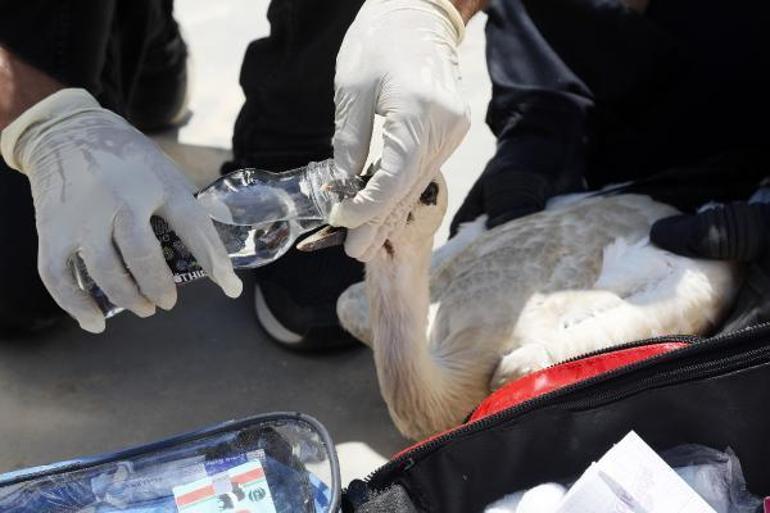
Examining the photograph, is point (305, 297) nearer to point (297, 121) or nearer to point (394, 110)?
point (297, 121)

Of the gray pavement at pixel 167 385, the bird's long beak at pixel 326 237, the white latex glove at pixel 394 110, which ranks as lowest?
the gray pavement at pixel 167 385

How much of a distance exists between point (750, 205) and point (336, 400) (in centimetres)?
103

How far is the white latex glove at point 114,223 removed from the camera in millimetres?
1539

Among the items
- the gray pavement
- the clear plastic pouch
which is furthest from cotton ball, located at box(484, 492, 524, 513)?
the gray pavement

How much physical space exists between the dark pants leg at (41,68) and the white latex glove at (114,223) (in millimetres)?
611

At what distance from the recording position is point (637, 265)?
2.13 m

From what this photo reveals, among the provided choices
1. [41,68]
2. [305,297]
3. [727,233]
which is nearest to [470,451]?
[727,233]

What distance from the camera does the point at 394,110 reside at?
63.1 inches

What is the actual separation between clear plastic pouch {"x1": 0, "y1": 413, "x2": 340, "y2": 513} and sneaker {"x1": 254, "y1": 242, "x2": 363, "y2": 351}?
0.82 m

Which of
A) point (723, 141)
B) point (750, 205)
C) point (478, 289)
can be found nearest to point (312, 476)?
point (478, 289)

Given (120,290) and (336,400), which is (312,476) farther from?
(336,400)

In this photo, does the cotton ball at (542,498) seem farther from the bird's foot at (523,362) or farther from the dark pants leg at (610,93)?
the dark pants leg at (610,93)

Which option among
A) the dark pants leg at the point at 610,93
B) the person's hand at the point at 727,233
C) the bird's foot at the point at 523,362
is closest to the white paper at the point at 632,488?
the bird's foot at the point at 523,362

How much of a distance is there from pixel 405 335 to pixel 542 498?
0.53 metres
